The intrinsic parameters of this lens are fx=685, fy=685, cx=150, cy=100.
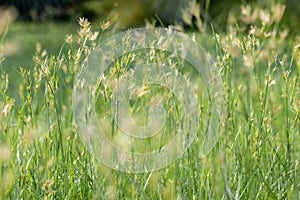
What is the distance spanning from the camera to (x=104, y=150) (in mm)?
1731

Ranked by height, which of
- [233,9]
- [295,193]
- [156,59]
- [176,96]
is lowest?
[295,193]

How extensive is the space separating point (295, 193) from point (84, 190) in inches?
20.6

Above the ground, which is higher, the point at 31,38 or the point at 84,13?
the point at 84,13

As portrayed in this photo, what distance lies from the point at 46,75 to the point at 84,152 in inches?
11.4

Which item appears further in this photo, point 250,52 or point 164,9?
point 164,9

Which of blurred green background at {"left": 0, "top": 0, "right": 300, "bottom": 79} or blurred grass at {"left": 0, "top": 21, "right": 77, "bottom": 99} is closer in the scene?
blurred grass at {"left": 0, "top": 21, "right": 77, "bottom": 99}

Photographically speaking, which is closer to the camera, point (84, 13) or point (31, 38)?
point (31, 38)

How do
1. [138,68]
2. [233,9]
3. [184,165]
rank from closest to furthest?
[184,165] < [138,68] < [233,9]

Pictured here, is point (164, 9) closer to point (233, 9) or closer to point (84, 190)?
point (233, 9)

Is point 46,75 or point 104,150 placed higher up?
point 46,75

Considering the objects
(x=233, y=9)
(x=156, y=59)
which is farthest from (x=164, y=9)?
(x=156, y=59)

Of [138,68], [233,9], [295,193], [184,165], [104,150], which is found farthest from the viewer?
[233,9]

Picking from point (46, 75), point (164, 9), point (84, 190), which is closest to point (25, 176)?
point (84, 190)

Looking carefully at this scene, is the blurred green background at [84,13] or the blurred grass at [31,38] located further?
the blurred green background at [84,13]
